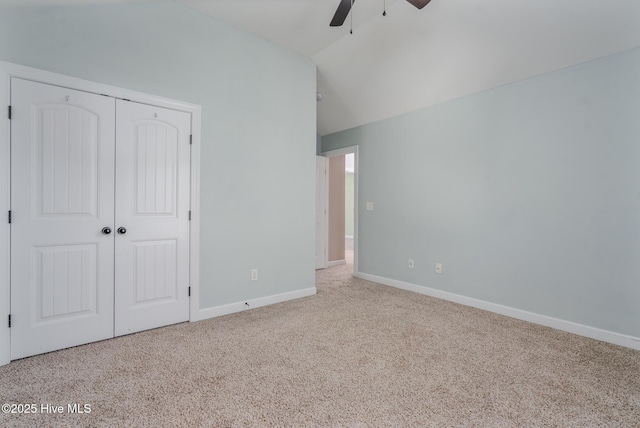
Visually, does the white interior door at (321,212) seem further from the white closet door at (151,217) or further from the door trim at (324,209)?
the white closet door at (151,217)

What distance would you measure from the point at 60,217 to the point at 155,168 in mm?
758

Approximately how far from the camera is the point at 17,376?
182 centimetres

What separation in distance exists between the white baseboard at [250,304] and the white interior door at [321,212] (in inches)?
60.0

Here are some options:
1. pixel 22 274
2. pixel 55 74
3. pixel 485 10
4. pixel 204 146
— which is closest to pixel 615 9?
pixel 485 10

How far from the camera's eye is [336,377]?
1854 millimetres

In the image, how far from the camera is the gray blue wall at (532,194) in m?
2.38

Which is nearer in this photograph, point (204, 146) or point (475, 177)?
point (204, 146)

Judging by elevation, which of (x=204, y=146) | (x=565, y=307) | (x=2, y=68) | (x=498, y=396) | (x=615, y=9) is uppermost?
(x=615, y=9)

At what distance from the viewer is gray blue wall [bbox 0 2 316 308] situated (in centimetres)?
218

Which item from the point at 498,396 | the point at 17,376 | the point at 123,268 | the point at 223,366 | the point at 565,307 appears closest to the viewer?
the point at 498,396

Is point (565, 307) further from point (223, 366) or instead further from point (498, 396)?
point (223, 366)

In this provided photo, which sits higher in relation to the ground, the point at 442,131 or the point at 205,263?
the point at 442,131

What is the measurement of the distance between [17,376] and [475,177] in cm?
419

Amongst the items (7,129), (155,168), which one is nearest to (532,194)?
(155,168)
